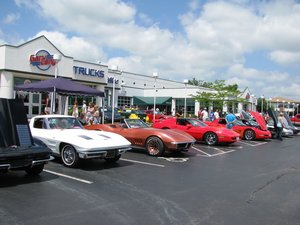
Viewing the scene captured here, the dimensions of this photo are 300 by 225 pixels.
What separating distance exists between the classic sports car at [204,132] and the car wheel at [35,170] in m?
8.67

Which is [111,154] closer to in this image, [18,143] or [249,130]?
[18,143]

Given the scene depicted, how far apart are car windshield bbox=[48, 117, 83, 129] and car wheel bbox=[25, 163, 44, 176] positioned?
6.69 ft

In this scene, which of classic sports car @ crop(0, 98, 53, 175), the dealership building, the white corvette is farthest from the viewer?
the dealership building

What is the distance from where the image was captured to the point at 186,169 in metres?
8.84

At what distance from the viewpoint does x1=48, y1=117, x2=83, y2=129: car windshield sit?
9281 millimetres

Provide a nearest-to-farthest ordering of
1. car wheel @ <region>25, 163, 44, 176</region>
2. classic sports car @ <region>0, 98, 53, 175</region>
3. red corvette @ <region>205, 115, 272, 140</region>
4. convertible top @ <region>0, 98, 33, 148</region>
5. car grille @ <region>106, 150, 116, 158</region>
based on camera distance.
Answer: classic sports car @ <region>0, 98, 53, 175</region> → convertible top @ <region>0, 98, 33, 148</region> → car wheel @ <region>25, 163, 44, 176</region> → car grille @ <region>106, 150, 116, 158</region> → red corvette @ <region>205, 115, 272, 140</region>

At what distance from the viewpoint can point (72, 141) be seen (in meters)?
8.28

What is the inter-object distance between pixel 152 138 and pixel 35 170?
452 cm

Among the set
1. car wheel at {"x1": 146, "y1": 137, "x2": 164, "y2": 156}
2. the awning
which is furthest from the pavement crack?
the awning

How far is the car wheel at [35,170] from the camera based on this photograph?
725 cm

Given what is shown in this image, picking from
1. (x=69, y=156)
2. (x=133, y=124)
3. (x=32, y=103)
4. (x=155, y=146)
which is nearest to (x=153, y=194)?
(x=69, y=156)

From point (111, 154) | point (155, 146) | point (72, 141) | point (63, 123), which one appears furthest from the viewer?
point (155, 146)

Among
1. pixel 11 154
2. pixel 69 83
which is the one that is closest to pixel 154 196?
pixel 11 154

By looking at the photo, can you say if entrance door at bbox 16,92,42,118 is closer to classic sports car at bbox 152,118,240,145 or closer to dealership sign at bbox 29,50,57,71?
dealership sign at bbox 29,50,57,71
